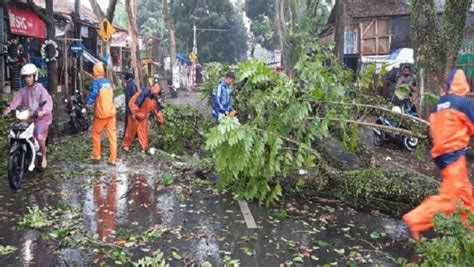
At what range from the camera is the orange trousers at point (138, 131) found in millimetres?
9867

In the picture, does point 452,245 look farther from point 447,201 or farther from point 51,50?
point 51,50

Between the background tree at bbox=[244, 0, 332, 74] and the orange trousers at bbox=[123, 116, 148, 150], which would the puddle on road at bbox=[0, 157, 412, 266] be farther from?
the background tree at bbox=[244, 0, 332, 74]

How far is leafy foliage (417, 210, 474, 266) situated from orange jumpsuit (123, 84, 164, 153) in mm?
6874

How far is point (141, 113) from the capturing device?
31.7 ft

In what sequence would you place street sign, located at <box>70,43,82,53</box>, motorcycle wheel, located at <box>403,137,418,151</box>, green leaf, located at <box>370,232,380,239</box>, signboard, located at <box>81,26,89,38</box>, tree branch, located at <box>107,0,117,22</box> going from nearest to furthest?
green leaf, located at <box>370,232,380,239</box>
motorcycle wheel, located at <box>403,137,418,151</box>
tree branch, located at <box>107,0,117,22</box>
street sign, located at <box>70,43,82,53</box>
signboard, located at <box>81,26,89,38</box>

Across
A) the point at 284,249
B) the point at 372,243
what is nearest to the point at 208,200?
the point at 284,249

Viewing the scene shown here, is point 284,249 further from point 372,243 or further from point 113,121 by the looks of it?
point 113,121

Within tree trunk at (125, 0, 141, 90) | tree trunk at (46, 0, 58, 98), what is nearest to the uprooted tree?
tree trunk at (46, 0, 58, 98)

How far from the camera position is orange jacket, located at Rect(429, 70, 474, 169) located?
4844 mm

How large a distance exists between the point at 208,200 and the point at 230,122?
4.57 feet

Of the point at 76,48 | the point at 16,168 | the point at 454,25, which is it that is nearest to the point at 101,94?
the point at 16,168

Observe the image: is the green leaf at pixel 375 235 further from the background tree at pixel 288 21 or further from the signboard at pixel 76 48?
the signboard at pixel 76 48

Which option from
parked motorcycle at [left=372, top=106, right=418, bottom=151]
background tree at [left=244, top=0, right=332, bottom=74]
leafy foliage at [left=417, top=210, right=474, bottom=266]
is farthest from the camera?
background tree at [left=244, top=0, right=332, bottom=74]

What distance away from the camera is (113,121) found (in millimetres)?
8688
